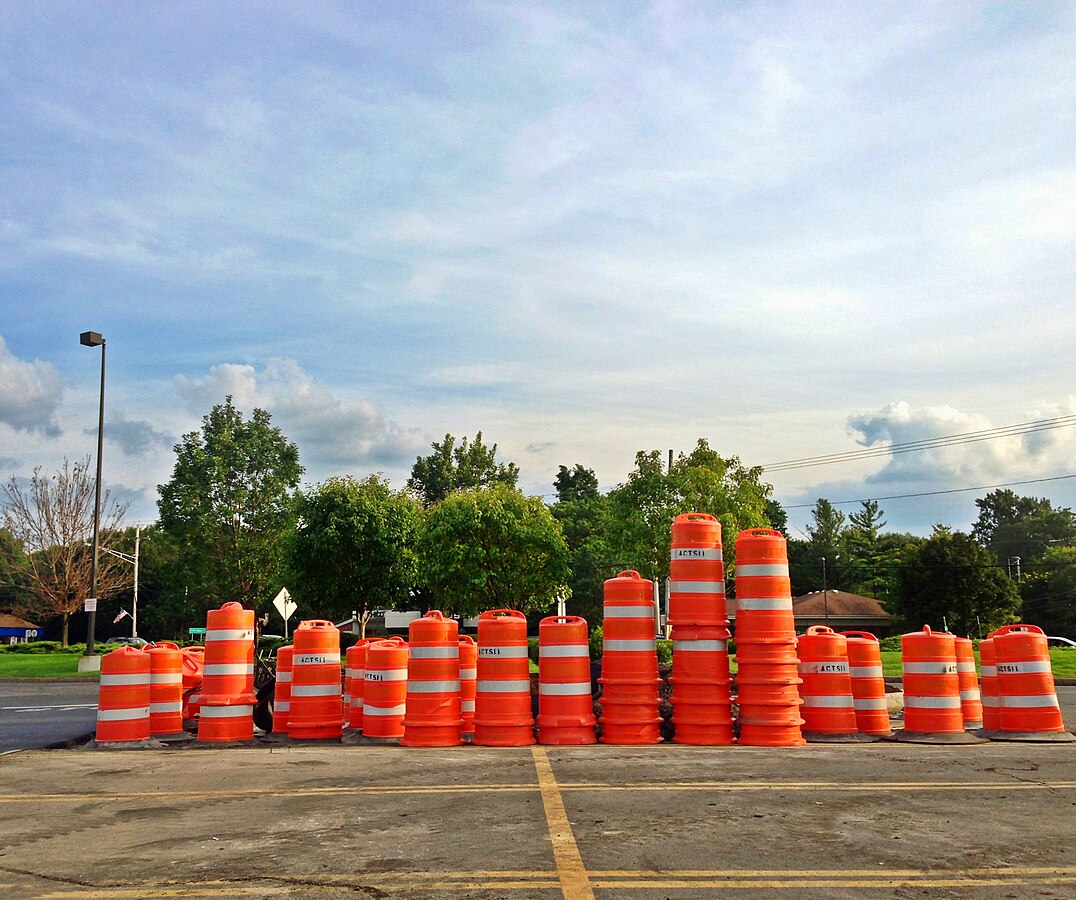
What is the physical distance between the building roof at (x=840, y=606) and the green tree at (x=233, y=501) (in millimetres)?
37565

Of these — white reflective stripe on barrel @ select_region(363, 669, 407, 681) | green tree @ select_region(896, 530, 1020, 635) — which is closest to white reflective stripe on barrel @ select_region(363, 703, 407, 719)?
white reflective stripe on barrel @ select_region(363, 669, 407, 681)

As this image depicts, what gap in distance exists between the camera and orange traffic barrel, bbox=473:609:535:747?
11070 millimetres

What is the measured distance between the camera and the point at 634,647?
11.3 metres

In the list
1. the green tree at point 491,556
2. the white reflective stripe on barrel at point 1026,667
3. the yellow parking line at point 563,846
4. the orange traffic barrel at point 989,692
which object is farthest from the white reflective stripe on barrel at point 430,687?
the green tree at point 491,556

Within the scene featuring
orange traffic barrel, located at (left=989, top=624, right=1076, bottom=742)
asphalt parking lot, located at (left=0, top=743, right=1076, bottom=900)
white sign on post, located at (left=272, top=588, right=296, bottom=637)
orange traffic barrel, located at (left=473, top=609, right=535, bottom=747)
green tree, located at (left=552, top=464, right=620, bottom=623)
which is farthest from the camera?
green tree, located at (left=552, top=464, right=620, bottom=623)

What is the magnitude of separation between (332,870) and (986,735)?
28.6 feet

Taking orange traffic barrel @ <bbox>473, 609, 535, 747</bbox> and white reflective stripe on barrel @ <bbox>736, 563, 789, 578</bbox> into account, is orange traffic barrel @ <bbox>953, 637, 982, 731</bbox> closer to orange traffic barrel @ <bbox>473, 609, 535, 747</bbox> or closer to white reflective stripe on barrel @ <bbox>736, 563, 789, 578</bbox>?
white reflective stripe on barrel @ <bbox>736, 563, 789, 578</bbox>

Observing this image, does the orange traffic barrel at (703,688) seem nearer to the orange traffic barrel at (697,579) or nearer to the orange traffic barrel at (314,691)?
the orange traffic barrel at (697,579)

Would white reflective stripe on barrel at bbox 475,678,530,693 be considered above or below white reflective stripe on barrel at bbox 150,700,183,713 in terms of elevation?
above

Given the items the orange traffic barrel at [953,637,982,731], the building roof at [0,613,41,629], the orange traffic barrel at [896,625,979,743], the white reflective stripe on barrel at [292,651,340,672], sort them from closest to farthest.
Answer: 1. the orange traffic barrel at [896,625,979,743]
2. the white reflective stripe on barrel at [292,651,340,672]
3. the orange traffic barrel at [953,637,982,731]
4. the building roof at [0,613,41,629]

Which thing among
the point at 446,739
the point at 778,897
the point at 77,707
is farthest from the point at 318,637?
the point at 77,707

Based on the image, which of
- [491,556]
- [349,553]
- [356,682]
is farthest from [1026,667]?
[349,553]

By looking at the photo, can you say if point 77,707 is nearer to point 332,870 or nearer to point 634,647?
point 634,647

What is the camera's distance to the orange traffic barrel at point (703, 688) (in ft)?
36.7
